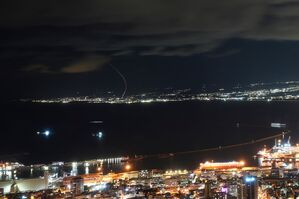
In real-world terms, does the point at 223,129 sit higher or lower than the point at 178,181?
higher

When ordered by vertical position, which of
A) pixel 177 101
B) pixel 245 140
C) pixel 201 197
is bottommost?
pixel 201 197

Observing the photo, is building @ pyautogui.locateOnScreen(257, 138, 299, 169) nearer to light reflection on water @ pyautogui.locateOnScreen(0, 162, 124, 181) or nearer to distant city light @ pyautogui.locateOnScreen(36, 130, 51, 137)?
light reflection on water @ pyautogui.locateOnScreen(0, 162, 124, 181)

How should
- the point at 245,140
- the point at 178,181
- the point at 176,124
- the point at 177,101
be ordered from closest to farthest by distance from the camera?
the point at 178,181 < the point at 245,140 < the point at 176,124 < the point at 177,101

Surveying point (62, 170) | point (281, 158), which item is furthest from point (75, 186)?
point (281, 158)

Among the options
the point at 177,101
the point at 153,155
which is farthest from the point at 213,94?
the point at 153,155

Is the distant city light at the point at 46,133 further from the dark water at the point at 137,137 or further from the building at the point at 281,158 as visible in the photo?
the building at the point at 281,158

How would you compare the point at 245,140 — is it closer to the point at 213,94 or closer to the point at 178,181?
the point at 178,181

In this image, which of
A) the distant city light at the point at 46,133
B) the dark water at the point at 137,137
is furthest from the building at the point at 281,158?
the distant city light at the point at 46,133

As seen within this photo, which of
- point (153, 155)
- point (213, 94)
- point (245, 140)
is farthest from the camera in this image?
point (213, 94)

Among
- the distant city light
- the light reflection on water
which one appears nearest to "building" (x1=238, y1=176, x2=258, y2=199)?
the light reflection on water

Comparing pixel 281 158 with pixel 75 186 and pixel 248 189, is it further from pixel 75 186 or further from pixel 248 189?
pixel 75 186

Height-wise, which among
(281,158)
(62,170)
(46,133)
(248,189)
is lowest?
(248,189)
